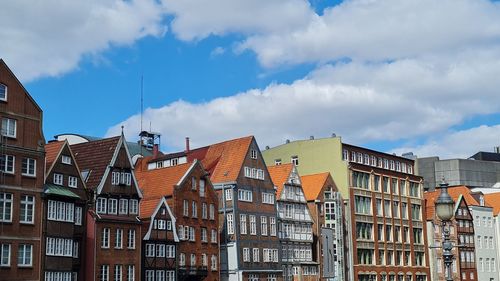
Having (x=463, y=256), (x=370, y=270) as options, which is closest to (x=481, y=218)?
(x=463, y=256)

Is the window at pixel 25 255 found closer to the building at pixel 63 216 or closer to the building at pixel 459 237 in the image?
the building at pixel 63 216

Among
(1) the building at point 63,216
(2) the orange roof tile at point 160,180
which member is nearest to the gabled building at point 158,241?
(2) the orange roof tile at point 160,180

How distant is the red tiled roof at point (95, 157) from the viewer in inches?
2692

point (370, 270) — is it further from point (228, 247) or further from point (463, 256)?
point (228, 247)

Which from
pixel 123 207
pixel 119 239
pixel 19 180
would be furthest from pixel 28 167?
pixel 123 207

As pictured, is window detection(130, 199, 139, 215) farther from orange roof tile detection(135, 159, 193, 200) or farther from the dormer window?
the dormer window

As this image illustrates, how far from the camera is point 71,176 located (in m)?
64.4

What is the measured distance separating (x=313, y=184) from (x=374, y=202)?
14810mm

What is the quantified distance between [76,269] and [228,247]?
847 inches

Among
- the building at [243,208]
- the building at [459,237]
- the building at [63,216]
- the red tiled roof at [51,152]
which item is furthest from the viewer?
the building at [459,237]

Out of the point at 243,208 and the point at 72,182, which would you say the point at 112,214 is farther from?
the point at 243,208

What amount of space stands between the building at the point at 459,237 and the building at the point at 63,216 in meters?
68.4

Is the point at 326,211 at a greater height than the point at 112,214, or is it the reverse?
the point at 326,211

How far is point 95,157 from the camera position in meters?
70.5
